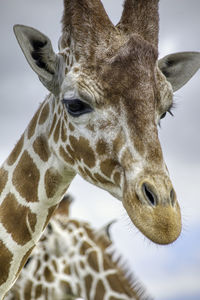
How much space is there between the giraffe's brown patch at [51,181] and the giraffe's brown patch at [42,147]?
0.15 m

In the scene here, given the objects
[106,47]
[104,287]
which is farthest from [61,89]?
[104,287]

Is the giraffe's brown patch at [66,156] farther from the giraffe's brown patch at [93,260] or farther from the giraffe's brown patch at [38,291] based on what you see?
the giraffe's brown patch at [38,291]

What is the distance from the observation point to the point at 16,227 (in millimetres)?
4824

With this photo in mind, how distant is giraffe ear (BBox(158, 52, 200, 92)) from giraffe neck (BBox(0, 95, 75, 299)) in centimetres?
127

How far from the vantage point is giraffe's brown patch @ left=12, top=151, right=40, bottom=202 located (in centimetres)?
490

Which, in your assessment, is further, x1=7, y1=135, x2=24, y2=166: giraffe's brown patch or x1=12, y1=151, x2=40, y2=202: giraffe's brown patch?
x1=7, y1=135, x2=24, y2=166: giraffe's brown patch

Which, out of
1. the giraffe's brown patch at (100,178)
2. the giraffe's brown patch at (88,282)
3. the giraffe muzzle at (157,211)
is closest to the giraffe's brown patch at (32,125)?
the giraffe's brown patch at (100,178)

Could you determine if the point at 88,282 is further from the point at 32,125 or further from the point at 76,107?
the point at 76,107

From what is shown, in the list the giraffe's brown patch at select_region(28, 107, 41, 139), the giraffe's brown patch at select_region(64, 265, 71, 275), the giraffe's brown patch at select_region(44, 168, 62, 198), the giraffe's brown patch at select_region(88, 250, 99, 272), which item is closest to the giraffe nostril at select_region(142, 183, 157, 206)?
the giraffe's brown patch at select_region(44, 168, 62, 198)

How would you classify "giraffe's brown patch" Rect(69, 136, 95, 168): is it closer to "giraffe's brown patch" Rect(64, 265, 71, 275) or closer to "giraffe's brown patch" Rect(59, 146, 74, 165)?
"giraffe's brown patch" Rect(59, 146, 74, 165)

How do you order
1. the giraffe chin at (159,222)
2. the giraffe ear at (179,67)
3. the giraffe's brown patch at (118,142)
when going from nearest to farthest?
the giraffe chin at (159,222), the giraffe's brown patch at (118,142), the giraffe ear at (179,67)

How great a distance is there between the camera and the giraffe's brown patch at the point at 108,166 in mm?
4262

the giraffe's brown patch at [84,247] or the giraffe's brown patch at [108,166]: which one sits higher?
the giraffe's brown patch at [108,166]

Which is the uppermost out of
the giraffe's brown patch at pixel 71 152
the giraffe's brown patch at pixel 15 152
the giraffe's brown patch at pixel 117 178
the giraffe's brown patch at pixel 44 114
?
the giraffe's brown patch at pixel 44 114
